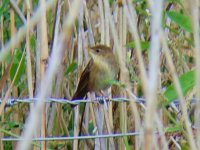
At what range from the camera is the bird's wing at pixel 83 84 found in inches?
102

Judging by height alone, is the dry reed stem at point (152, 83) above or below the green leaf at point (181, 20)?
below

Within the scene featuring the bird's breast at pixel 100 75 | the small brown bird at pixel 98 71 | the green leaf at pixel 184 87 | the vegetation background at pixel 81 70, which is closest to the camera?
the green leaf at pixel 184 87

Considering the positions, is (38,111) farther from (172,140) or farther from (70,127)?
(70,127)

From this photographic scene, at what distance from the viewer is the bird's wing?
A: 2594mm

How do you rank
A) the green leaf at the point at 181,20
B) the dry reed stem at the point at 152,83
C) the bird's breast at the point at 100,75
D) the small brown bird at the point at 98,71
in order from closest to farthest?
the dry reed stem at the point at 152,83 < the green leaf at the point at 181,20 < the small brown bird at the point at 98,71 < the bird's breast at the point at 100,75

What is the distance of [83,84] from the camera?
2.63m

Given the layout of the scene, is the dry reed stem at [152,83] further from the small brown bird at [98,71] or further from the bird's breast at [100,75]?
the bird's breast at [100,75]

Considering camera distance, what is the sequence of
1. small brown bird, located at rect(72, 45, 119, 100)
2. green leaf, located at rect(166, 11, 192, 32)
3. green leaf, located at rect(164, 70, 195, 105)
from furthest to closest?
Result: small brown bird, located at rect(72, 45, 119, 100) → green leaf, located at rect(166, 11, 192, 32) → green leaf, located at rect(164, 70, 195, 105)

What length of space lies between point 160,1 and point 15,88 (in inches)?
59.3

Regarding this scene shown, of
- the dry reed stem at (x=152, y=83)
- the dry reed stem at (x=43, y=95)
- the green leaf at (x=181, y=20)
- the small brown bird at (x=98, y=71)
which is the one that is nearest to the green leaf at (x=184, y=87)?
the green leaf at (x=181, y=20)

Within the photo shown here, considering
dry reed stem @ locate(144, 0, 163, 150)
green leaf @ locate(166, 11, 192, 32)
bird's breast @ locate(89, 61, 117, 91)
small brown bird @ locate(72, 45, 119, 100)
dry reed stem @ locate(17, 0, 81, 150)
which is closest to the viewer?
dry reed stem @ locate(17, 0, 81, 150)

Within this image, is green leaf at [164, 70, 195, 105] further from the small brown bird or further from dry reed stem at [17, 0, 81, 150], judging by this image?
the small brown bird

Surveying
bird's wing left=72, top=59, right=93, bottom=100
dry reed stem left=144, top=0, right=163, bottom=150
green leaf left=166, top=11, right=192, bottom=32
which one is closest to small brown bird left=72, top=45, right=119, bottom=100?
bird's wing left=72, top=59, right=93, bottom=100

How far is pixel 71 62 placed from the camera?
248 centimetres
